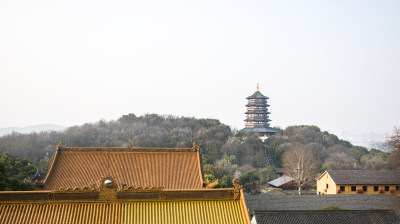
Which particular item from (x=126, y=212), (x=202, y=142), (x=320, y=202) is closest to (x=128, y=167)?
(x=126, y=212)

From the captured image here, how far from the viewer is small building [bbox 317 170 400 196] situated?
2983cm

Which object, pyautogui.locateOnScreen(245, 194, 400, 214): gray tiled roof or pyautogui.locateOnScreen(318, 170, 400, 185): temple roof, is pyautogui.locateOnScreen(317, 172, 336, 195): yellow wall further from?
pyautogui.locateOnScreen(245, 194, 400, 214): gray tiled roof

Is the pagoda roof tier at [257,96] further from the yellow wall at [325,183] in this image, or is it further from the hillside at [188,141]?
the yellow wall at [325,183]

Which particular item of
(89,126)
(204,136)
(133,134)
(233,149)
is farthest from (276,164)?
(89,126)

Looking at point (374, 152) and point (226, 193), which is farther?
point (374, 152)

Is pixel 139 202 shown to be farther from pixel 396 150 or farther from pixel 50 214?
pixel 396 150

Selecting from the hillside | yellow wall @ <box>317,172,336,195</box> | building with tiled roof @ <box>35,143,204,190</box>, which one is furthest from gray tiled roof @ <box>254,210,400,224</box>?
the hillside

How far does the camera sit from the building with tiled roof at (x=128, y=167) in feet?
54.6

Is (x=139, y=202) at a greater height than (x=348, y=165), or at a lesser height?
greater

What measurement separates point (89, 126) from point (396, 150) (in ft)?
168

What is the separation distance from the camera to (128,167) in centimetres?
1734

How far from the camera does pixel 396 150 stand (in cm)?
2423

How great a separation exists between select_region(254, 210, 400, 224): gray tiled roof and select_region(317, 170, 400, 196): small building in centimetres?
1322

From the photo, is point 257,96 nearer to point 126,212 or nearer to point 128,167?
point 128,167
